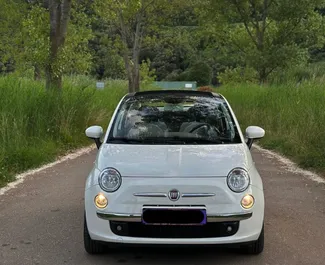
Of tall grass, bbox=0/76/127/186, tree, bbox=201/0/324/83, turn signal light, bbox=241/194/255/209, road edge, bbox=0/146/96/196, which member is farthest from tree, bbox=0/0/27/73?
turn signal light, bbox=241/194/255/209

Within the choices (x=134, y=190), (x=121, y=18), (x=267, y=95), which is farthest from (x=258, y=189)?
(x=121, y=18)

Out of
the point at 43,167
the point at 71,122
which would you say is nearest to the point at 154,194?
the point at 43,167

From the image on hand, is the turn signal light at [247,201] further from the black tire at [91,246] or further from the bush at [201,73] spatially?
the bush at [201,73]

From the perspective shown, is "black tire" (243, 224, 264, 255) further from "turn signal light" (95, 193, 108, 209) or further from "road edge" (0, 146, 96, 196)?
"road edge" (0, 146, 96, 196)

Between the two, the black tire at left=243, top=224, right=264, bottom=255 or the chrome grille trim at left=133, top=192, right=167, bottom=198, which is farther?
the black tire at left=243, top=224, right=264, bottom=255

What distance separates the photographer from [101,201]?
155 inches

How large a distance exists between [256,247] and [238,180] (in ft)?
2.39

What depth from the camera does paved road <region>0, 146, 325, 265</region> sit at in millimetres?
4246

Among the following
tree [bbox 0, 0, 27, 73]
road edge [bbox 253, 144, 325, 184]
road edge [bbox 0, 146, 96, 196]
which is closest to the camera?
road edge [bbox 0, 146, 96, 196]

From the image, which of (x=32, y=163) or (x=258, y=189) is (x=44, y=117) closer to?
(x=32, y=163)

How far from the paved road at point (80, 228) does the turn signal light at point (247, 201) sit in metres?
0.58

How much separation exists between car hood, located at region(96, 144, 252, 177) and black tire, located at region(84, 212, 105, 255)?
63 centimetres

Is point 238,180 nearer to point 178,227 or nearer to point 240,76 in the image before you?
point 178,227

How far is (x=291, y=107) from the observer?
12391mm
